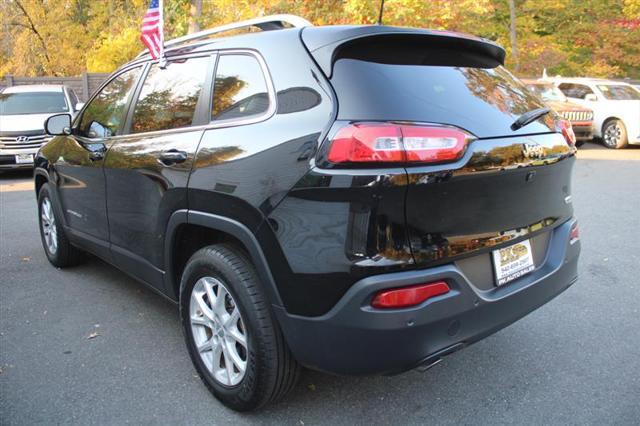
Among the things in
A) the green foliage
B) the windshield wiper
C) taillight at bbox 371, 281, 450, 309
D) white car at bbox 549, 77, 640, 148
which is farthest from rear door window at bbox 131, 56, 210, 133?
white car at bbox 549, 77, 640, 148

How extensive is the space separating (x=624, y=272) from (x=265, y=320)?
3.61 m

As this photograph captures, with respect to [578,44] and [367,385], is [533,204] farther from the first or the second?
[578,44]

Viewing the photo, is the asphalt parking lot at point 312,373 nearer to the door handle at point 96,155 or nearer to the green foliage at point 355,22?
the door handle at point 96,155

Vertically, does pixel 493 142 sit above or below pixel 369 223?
above

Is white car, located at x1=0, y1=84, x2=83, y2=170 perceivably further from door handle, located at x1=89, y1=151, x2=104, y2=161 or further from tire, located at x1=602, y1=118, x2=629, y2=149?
tire, located at x1=602, y1=118, x2=629, y2=149

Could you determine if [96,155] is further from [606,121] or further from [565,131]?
[606,121]

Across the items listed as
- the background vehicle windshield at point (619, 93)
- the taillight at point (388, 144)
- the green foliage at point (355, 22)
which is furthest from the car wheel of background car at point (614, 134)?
the taillight at point (388, 144)

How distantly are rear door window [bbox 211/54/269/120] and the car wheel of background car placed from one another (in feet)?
43.7

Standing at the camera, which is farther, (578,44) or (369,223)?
(578,44)

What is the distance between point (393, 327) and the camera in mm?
2158

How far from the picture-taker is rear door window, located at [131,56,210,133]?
121 inches

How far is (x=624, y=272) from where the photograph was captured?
470cm

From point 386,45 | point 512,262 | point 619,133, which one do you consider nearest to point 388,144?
point 386,45

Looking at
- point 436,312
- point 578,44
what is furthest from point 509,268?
point 578,44
